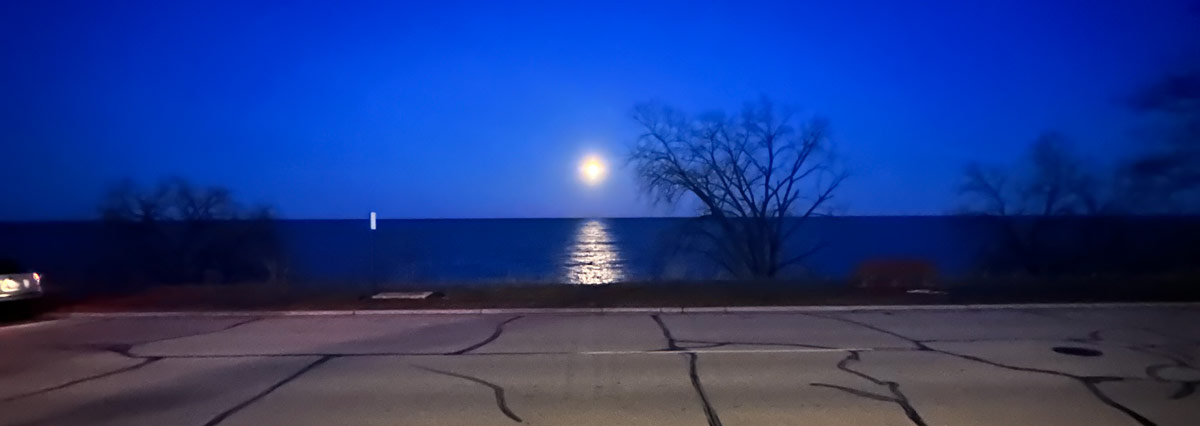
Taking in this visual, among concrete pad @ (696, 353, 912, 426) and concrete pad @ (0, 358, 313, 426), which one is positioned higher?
concrete pad @ (0, 358, 313, 426)

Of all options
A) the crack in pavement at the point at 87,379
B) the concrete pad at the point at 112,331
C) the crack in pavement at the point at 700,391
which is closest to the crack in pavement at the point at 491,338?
the crack in pavement at the point at 700,391

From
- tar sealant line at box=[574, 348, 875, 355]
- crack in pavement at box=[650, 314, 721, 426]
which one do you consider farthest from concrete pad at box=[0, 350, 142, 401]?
crack in pavement at box=[650, 314, 721, 426]

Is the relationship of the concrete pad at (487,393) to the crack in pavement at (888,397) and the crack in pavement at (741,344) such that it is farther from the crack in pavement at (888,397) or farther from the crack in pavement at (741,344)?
the crack in pavement at (888,397)

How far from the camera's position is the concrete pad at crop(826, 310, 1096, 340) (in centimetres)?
1189

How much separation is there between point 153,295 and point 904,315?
15365 millimetres

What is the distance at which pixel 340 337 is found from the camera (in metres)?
12.2

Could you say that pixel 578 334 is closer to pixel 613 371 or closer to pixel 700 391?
pixel 613 371

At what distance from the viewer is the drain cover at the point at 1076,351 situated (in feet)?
33.6

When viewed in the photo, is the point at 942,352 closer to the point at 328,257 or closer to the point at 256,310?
the point at 256,310

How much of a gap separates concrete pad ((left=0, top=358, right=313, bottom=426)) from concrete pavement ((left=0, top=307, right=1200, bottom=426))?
0.10ft

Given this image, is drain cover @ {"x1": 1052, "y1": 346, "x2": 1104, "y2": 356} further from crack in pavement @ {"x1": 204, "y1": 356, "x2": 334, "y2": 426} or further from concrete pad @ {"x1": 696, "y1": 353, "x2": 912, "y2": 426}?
crack in pavement @ {"x1": 204, "y1": 356, "x2": 334, "y2": 426}

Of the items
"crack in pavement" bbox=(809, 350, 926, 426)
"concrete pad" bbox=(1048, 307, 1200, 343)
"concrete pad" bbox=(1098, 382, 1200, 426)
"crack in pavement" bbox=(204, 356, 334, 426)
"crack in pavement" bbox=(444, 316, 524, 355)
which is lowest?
"concrete pad" bbox=(1098, 382, 1200, 426)

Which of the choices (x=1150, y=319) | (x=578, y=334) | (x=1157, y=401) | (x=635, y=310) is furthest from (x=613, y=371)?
(x=1150, y=319)

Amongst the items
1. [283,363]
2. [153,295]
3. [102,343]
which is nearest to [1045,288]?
[283,363]
